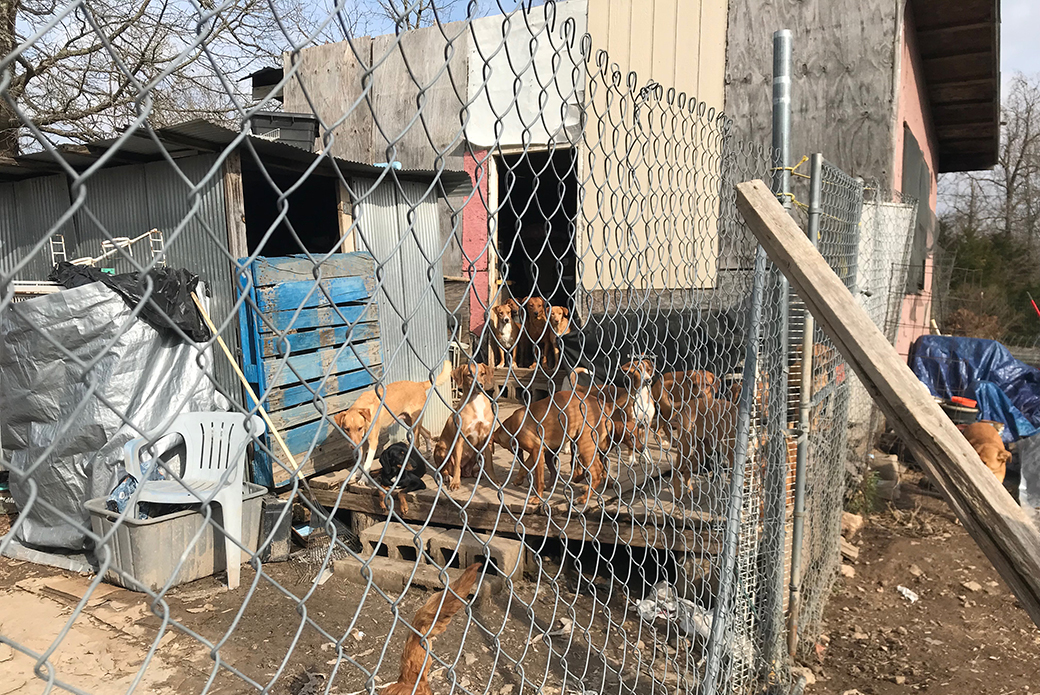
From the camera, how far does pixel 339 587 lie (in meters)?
4.98

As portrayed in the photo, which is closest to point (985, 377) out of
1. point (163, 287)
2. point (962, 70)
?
point (962, 70)

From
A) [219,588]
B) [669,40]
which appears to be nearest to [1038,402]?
[669,40]

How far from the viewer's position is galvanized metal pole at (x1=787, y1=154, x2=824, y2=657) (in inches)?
127

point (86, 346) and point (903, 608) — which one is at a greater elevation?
point (86, 346)

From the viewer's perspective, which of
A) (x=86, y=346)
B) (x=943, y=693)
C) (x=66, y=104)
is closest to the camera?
(x=943, y=693)

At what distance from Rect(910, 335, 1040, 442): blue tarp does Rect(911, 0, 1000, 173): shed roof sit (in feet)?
11.9

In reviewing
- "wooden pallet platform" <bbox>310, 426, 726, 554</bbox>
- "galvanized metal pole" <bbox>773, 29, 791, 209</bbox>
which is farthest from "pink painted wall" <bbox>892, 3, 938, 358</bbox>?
"galvanized metal pole" <bbox>773, 29, 791, 209</bbox>

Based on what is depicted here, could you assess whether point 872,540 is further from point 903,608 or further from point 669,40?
point 669,40

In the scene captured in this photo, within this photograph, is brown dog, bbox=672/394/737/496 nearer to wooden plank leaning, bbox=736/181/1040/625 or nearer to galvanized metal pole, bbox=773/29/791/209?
galvanized metal pole, bbox=773/29/791/209

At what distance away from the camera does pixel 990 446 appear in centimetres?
650

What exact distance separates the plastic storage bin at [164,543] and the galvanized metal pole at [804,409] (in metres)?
3.71

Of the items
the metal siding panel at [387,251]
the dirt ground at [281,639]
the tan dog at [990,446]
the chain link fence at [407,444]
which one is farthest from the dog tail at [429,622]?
the tan dog at [990,446]

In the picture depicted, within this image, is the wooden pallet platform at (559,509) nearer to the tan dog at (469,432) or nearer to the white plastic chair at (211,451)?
the tan dog at (469,432)

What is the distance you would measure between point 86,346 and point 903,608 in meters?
6.37
